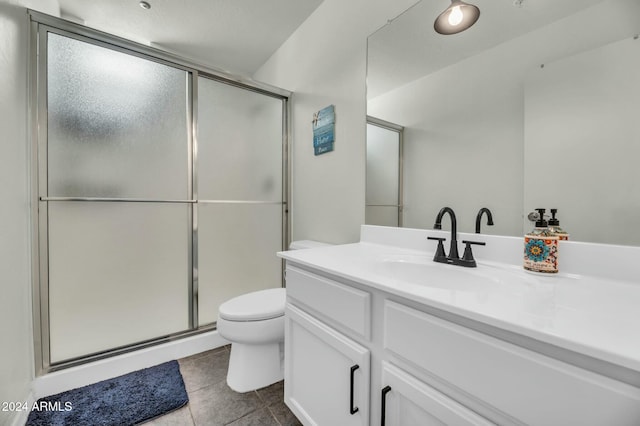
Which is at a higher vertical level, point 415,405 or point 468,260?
point 468,260

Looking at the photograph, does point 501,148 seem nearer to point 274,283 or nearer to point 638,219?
point 638,219

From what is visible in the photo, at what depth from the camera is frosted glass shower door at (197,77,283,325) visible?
6.34 ft

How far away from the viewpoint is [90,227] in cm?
153

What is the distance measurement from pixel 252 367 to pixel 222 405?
215 millimetres

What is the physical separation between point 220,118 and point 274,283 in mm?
1429

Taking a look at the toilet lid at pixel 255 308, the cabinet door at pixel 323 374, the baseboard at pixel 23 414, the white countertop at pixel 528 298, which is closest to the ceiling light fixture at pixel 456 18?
the white countertop at pixel 528 298

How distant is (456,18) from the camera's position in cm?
119

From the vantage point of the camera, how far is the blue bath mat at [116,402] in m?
1.23

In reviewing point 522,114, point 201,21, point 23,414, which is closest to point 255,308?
point 23,414

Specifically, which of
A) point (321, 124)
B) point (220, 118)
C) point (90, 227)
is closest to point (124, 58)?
point (220, 118)

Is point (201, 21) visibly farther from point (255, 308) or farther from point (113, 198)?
point (255, 308)

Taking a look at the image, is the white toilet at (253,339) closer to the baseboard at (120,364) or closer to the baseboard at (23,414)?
the baseboard at (120,364)

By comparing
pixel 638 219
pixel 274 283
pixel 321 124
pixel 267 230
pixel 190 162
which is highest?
pixel 321 124

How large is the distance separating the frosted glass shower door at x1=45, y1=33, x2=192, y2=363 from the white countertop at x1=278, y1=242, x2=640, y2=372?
1.16m
